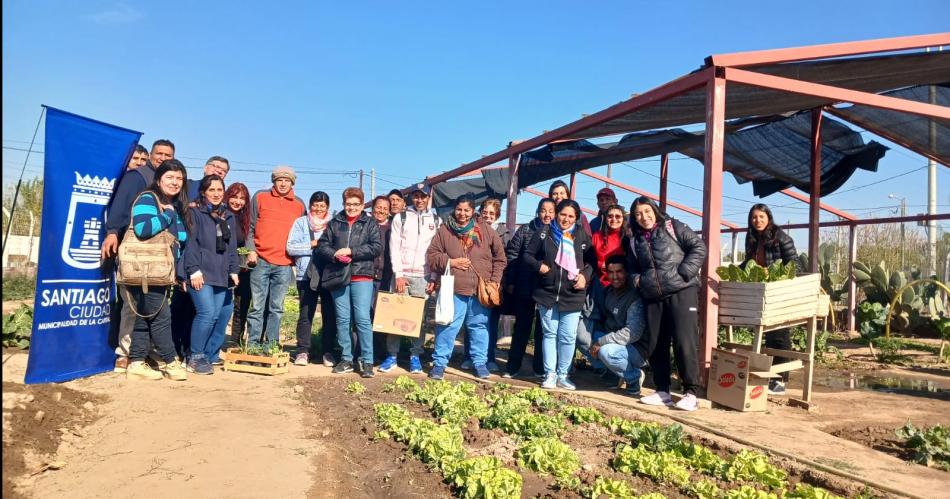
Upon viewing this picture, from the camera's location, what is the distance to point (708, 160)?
5.74 metres

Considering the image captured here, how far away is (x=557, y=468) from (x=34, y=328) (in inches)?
161

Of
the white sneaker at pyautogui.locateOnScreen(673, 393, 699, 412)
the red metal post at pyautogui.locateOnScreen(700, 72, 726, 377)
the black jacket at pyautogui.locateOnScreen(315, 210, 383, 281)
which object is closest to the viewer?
the white sneaker at pyautogui.locateOnScreen(673, 393, 699, 412)

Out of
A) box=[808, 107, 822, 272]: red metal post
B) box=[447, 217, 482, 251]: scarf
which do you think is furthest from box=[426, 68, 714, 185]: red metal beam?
box=[808, 107, 822, 272]: red metal post

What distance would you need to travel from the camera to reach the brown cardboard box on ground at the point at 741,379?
5.31 metres

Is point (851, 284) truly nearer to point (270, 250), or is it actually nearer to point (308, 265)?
point (308, 265)

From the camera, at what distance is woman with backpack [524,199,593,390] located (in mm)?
6168

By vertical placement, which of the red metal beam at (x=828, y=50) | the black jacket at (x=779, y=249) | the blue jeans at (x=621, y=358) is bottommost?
the blue jeans at (x=621, y=358)

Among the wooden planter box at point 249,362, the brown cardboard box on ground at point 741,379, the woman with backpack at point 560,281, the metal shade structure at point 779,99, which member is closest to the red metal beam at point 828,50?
the metal shade structure at point 779,99

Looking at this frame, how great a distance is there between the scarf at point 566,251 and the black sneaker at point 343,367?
2.43 meters

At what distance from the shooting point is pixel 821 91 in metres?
5.83

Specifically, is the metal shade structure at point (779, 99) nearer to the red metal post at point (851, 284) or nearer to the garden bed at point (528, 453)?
the garden bed at point (528, 453)

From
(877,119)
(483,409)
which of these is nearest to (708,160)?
(483,409)

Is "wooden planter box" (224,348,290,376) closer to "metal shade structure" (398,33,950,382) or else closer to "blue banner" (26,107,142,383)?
"blue banner" (26,107,142,383)

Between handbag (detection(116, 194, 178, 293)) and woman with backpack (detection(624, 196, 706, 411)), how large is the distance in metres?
4.11
